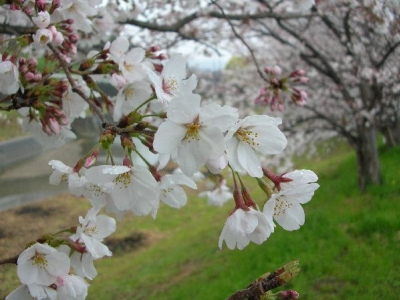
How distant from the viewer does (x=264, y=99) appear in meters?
2.54

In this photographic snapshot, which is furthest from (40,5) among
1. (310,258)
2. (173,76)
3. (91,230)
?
(310,258)

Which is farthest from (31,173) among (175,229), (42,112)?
(175,229)

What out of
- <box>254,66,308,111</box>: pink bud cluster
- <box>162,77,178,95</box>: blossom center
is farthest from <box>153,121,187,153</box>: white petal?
<box>254,66,308,111</box>: pink bud cluster

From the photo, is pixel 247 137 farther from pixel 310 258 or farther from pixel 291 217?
pixel 310 258

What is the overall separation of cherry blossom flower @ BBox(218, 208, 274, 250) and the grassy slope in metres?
3.11

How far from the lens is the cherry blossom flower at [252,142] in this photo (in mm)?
1061

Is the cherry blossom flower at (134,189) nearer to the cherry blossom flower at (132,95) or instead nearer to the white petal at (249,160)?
the white petal at (249,160)

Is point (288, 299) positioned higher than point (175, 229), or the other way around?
point (288, 299)

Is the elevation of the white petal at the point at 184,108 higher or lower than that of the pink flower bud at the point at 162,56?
higher

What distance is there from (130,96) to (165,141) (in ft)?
2.17

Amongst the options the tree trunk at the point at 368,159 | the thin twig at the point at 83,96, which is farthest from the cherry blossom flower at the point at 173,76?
the tree trunk at the point at 368,159

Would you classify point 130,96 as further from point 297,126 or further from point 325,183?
point 297,126

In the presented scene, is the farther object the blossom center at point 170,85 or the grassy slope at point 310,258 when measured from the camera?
the grassy slope at point 310,258

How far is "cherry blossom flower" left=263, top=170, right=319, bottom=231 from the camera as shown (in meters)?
1.14
